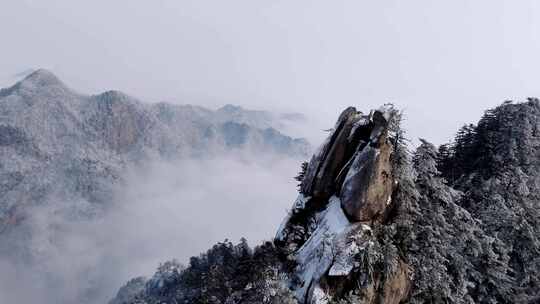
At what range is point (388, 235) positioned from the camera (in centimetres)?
2827

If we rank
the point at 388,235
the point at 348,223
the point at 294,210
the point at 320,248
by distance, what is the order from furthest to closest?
the point at 294,210 → the point at 348,223 → the point at 320,248 → the point at 388,235

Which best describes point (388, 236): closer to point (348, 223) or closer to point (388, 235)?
point (388, 235)

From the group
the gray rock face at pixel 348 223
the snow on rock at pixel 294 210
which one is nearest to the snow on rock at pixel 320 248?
the gray rock face at pixel 348 223

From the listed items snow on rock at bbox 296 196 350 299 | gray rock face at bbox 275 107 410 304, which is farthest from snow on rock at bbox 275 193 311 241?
snow on rock at bbox 296 196 350 299

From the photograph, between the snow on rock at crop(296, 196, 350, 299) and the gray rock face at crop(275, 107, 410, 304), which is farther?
the snow on rock at crop(296, 196, 350, 299)

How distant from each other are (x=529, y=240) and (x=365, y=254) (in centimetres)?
1984

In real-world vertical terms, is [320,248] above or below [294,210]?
below

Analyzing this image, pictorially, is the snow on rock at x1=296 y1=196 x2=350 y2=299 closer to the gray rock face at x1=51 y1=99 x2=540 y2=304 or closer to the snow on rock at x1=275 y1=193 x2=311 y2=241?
the gray rock face at x1=51 y1=99 x2=540 y2=304

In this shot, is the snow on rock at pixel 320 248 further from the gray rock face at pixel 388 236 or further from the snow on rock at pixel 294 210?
the snow on rock at pixel 294 210

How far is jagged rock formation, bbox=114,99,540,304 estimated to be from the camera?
1066 inches

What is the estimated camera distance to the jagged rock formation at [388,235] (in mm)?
27078

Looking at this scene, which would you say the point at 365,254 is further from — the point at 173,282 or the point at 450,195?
the point at 173,282

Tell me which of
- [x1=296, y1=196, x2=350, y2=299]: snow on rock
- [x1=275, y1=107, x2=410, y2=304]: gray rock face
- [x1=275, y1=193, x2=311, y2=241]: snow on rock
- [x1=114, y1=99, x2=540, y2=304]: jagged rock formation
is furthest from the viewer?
[x1=275, y1=193, x2=311, y2=241]: snow on rock

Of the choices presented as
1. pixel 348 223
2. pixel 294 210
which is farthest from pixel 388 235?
pixel 294 210
